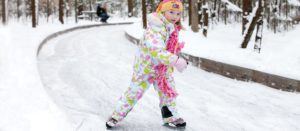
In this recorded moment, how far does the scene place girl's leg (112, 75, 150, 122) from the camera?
14.7ft

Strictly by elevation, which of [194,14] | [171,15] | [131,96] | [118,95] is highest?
[171,15]

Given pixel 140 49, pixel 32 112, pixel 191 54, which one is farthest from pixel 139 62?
pixel 191 54

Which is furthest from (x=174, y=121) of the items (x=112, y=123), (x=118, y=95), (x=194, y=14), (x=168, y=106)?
(x=194, y=14)

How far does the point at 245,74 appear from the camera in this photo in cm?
758

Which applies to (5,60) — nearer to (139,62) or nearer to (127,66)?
(127,66)

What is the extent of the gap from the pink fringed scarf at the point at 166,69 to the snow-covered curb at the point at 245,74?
279 centimetres

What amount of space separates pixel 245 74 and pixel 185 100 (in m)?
1.79

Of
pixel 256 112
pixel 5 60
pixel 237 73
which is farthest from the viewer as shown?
pixel 5 60

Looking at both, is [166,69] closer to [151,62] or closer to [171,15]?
[151,62]

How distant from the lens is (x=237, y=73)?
7.80m

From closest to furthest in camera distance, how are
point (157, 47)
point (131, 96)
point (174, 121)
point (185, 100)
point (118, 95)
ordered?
point (157, 47)
point (131, 96)
point (174, 121)
point (185, 100)
point (118, 95)

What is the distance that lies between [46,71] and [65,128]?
4.59 meters

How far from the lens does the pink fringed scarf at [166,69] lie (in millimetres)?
4262

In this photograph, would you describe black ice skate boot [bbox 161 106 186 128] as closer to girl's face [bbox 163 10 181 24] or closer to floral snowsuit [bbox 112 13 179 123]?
floral snowsuit [bbox 112 13 179 123]
